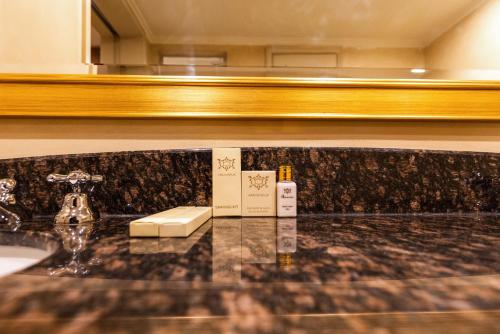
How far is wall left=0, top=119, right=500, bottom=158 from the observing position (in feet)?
2.18

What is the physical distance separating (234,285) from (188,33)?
0.59 metres

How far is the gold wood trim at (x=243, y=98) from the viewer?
2.13ft

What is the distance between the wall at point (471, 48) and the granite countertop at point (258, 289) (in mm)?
462

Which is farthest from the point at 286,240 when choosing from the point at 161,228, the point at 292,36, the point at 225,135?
the point at 292,36

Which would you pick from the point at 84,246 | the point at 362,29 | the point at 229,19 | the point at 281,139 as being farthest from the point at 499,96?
the point at 84,246

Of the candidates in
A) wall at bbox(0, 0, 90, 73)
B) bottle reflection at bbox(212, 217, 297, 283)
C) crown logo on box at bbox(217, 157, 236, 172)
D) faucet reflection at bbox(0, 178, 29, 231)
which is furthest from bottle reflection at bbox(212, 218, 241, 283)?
wall at bbox(0, 0, 90, 73)

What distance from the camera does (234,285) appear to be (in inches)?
9.1

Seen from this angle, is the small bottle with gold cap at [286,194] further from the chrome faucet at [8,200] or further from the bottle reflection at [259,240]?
the chrome faucet at [8,200]

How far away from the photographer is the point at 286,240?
411 millimetres

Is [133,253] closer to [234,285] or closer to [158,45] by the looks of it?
[234,285]

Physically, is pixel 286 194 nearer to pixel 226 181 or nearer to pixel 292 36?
pixel 226 181

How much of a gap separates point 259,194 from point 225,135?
154 mm

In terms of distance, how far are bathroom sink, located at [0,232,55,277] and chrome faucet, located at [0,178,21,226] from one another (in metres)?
0.07

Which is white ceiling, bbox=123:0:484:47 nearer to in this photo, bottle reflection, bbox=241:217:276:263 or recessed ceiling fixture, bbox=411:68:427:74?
recessed ceiling fixture, bbox=411:68:427:74
